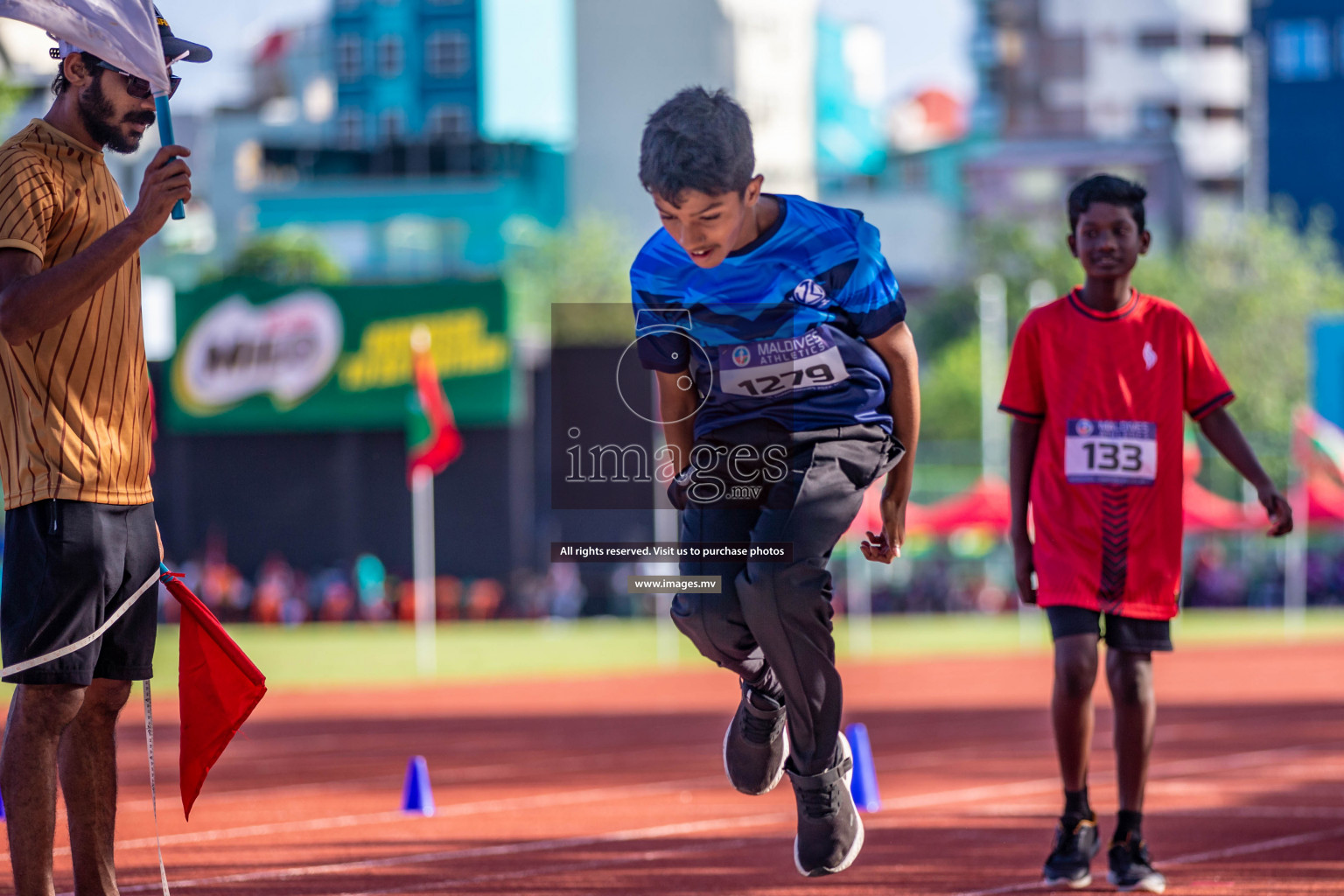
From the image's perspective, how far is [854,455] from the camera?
4578 mm

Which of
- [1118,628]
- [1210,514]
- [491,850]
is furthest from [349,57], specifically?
[1118,628]

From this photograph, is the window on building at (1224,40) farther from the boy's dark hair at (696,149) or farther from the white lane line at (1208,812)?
the boy's dark hair at (696,149)

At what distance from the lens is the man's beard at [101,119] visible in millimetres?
4367

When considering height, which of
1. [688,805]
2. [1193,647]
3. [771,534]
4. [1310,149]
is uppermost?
[1310,149]

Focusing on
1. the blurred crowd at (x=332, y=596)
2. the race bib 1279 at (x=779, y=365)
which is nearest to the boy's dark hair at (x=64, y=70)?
the race bib 1279 at (x=779, y=365)

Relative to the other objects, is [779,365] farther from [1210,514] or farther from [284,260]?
[284,260]

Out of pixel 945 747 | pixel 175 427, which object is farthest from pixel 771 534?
pixel 175 427

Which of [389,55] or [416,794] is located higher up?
[389,55]

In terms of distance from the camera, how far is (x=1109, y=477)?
18.7 ft

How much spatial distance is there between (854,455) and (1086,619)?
1433mm

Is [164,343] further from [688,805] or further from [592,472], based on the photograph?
[592,472]

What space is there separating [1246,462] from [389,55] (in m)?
64.7

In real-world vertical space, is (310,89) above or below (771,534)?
above

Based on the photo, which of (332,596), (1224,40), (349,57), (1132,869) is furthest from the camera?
(1224,40)
